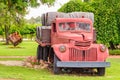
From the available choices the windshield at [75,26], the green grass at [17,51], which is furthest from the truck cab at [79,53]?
the green grass at [17,51]

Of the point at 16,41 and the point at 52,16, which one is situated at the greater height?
the point at 52,16

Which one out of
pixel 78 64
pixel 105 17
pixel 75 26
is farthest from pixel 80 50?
pixel 105 17

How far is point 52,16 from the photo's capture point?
73.3 feet

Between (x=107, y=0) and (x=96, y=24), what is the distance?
203 centimetres

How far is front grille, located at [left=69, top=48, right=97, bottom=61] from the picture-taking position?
18125 mm

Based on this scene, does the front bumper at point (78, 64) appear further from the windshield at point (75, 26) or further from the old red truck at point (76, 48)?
the windshield at point (75, 26)

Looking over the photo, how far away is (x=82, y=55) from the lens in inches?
716

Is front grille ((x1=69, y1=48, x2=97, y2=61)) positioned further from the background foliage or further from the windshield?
the background foliage

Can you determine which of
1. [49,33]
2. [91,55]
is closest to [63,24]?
[49,33]

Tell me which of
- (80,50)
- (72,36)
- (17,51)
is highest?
(72,36)

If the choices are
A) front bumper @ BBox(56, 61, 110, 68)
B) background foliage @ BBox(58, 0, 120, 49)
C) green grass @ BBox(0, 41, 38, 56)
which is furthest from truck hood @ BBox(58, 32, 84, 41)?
background foliage @ BBox(58, 0, 120, 49)

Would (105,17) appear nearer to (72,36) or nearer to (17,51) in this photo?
(17,51)

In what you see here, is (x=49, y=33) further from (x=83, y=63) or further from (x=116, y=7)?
(x=116, y=7)

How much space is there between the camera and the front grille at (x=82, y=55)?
1812 centimetres
